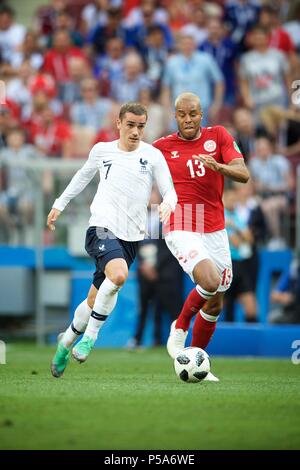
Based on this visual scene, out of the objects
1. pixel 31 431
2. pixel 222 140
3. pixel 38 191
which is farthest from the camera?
pixel 38 191

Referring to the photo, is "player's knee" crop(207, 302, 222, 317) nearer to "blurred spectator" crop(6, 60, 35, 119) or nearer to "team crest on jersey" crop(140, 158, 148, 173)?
"team crest on jersey" crop(140, 158, 148, 173)

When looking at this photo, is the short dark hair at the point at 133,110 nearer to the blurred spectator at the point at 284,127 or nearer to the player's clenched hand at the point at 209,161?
the player's clenched hand at the point at 209,161

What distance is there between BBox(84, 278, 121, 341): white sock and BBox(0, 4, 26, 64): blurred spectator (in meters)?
13.5

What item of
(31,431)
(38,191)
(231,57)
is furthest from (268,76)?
(31,431)

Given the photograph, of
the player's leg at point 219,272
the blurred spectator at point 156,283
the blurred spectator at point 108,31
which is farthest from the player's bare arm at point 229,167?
the blurred spectator at point 108,31

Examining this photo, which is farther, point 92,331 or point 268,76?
point 268,76

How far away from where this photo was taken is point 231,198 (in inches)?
631

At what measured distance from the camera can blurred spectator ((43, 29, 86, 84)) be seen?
20.2 m

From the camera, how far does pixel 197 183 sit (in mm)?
10461

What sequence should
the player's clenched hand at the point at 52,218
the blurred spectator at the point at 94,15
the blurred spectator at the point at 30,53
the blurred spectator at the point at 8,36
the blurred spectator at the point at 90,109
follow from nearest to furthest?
the player's clenched hand at the point at 52,218 < the blurred spectator at the point at 90,109 < the blurred spectator at the point at 30,53 < the blurred spectator at the point at 94,15 < the blurred spectator at the point at 8,36

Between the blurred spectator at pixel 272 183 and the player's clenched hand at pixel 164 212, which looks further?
the blurred spectator at pixel 272 183

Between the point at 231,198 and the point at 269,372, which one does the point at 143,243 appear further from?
the point at 269,372

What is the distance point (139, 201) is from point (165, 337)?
24.0 feet

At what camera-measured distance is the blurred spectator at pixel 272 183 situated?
16.8 meters
